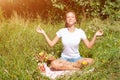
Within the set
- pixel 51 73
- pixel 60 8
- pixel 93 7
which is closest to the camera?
pixel 51 73

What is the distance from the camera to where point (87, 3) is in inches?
505

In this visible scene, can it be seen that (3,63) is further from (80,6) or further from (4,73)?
(80,6)

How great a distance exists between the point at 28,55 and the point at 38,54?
72 cm

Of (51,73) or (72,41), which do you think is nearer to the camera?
(51,73)

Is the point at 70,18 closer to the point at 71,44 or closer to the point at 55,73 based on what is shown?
the point at 71,44

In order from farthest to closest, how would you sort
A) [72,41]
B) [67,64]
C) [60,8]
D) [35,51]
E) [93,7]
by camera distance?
[60,8]
[93,7]
[35,51]
[72,41]
[67,64]

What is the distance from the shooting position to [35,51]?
886 centimetres

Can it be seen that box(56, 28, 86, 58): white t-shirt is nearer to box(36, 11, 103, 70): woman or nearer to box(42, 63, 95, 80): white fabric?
box(36, 11, 103, 70): woman

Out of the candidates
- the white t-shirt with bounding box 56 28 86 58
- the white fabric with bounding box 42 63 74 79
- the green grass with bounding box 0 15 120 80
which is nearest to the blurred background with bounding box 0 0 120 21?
the green grass with bounding box 0 15 120 80

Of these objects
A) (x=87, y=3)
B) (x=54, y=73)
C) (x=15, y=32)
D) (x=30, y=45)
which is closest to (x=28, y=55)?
(x=54, y=73)

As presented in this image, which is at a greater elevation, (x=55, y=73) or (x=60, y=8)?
(x=60, y=8)

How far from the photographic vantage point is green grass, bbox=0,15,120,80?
23.8 ft

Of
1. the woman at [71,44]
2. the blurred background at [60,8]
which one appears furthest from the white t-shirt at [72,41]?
the blurred background at [60,8]

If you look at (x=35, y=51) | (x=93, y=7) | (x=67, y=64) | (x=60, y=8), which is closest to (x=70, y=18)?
(x=67, y=64)
